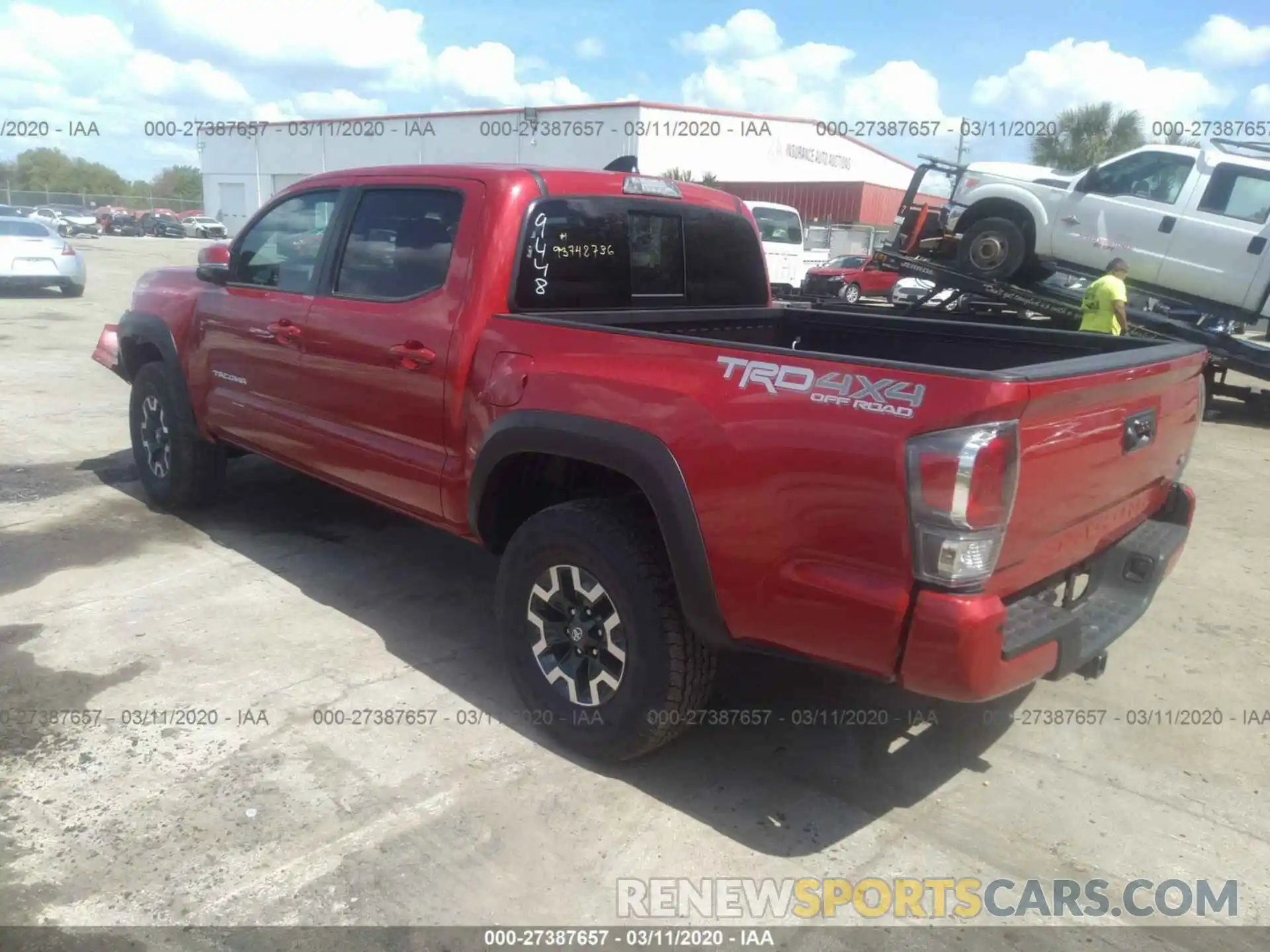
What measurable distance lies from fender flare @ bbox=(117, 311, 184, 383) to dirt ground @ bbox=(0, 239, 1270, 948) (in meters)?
1.11

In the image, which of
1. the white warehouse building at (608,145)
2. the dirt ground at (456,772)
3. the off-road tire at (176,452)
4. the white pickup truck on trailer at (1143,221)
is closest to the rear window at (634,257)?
the dirt ground at (456,772)

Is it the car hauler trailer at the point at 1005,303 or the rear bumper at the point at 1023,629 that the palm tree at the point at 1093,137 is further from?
the rear bumper at the point at 1023,629

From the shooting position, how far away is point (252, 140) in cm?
4559

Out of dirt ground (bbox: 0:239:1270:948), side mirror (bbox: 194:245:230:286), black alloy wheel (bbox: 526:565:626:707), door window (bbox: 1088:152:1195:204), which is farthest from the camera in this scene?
door window (bbox: 1088:152:1195:204)

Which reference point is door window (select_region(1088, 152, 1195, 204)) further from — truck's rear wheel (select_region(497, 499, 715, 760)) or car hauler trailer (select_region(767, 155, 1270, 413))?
truck's rear wheel (select_region(497, 499, 715, 760))

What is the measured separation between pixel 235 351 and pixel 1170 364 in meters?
4.19

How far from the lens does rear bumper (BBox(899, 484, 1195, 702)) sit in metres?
2.45

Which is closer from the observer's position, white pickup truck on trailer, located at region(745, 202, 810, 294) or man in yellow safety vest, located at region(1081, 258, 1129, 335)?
man in yellow safety vest, located at region(1081, 258, 1129, 335)

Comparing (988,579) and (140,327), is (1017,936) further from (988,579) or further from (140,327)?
(140,327)

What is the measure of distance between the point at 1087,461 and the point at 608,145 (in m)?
32.8

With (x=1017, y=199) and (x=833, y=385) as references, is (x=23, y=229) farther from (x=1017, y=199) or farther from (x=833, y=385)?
(x=833, y=385)

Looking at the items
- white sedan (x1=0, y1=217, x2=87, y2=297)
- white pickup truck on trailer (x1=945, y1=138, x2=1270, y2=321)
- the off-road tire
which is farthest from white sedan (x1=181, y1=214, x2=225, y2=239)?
the off-road tire

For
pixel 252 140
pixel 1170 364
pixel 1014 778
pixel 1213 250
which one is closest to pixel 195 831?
pixel 1014 778

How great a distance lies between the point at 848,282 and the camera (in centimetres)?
2297
